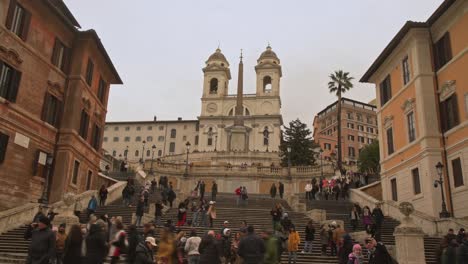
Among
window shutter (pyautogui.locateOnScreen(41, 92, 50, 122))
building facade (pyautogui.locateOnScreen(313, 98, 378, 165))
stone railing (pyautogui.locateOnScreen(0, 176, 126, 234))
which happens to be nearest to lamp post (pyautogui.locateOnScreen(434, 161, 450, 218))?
stone railing (pyautogui.locateOnScreen(0, 176, 126, 234))

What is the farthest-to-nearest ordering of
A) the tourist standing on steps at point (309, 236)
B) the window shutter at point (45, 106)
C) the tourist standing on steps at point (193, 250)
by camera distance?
the window shutter at point (45, 106) < the tourist standing on steps at point (309, 236) < the tourist standing on steps at point (193, 250)

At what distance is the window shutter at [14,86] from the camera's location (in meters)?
21.5

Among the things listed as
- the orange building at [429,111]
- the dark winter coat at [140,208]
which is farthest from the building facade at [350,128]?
the dark winter coat at [140,208]

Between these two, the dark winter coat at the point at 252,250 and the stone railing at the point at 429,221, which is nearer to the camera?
the dark winter coat at the point at 252,250

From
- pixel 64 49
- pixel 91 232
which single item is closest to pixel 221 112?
pixel 64 49

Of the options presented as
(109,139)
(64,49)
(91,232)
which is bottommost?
(91,232)

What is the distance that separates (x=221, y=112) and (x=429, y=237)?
258 ft

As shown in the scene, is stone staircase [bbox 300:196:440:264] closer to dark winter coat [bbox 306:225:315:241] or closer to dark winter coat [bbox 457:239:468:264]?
dark winter coat [bbox 306:225:315:241]

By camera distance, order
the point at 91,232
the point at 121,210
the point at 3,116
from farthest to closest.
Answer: the point at 121,210 → the point at 3,116 → the point at 91,232

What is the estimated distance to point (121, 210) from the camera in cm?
2445

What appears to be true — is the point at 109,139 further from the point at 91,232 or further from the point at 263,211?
the point at 91,232

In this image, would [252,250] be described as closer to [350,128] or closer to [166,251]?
[166,251]

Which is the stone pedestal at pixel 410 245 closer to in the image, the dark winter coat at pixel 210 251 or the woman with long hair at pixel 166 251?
the dark winter coat at pixel 210 251

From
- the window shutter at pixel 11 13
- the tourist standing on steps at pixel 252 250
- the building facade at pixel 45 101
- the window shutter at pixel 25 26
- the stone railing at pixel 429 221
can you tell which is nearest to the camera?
the tourist standing on steps at pixel 252 250
